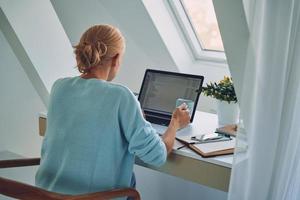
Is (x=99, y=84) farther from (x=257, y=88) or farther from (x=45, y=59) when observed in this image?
(x=45, y=59)

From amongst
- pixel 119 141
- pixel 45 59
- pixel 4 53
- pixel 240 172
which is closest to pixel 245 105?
pixel 240 172

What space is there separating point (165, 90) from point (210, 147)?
49 cm

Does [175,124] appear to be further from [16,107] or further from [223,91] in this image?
[16,107]

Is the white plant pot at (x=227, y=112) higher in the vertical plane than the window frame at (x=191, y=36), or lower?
lower

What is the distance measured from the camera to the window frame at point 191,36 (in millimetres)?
2712

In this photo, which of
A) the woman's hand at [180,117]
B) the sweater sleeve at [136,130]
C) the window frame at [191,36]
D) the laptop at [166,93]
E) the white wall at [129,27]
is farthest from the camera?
the window frame at [191,36]

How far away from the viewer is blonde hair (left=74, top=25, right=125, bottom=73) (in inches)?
54.7

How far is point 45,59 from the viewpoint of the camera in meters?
2.31

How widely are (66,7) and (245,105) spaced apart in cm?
223

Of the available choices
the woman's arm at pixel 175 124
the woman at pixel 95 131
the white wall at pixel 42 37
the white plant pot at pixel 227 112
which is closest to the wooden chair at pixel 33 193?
the woman at pixel 95 131

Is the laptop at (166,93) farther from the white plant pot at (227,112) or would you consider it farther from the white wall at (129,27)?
the white wall at (129,27)

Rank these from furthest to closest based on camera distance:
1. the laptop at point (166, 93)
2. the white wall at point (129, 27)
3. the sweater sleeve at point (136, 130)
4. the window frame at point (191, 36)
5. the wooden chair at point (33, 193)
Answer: the window frame at point (191, 36) → the white wall at point (129, 27) → the laptop at point (166, 93) → the sweater sleeve at point (136, 130) → the wooden chair at point (33, 193)

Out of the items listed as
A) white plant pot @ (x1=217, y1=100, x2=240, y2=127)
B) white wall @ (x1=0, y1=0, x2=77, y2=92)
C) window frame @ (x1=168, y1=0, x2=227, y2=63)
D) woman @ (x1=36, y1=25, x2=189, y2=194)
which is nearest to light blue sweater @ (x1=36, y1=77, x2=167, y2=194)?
woman @ (x1=36, y1=25, x2=189, y2=194)

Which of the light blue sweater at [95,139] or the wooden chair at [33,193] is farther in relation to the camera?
the light blue sweater at [95,139]
